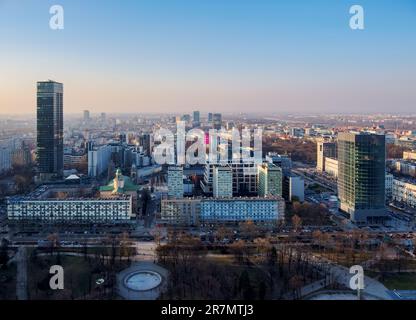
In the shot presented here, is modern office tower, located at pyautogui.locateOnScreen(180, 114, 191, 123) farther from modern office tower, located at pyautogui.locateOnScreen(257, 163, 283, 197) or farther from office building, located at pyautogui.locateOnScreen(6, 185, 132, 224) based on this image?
office building, located at pyautogui.locateOnScreen(6, 185, 132, 224)

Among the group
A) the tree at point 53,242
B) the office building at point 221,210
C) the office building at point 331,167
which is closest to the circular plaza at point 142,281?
the tree at point 53,242

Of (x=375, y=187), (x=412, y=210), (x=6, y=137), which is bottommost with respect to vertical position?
(x=412, y=210)

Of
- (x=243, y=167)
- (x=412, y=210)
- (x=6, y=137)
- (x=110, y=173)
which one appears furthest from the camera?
(x=6, y=137)

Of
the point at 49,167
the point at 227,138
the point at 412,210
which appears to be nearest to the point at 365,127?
the point at 412,210

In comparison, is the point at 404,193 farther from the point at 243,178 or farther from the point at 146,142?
the point at 146,142

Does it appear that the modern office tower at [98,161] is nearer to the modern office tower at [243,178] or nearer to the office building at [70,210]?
the modern office tower at [243,178]
